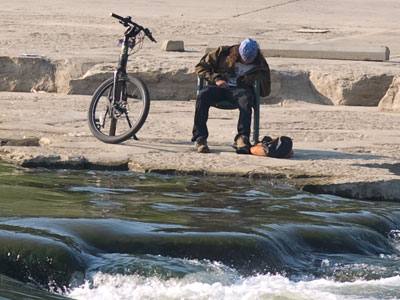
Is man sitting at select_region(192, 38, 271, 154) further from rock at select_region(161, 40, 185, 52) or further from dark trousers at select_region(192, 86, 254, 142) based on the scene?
rock at select_region(161, 40, 185, 52)

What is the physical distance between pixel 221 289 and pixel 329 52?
28.4 ft

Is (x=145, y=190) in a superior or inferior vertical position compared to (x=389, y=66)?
inferior

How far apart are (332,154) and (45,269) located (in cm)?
410

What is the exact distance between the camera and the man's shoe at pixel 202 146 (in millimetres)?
9578

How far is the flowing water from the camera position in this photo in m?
6.20

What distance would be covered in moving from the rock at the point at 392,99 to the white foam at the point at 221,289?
593cm

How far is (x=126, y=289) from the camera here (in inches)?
242

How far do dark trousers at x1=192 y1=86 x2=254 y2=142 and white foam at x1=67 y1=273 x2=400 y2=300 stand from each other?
10.6ft

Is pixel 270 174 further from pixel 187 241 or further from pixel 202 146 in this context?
pixel 187 241

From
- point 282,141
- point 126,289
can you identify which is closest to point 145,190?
point 282,141

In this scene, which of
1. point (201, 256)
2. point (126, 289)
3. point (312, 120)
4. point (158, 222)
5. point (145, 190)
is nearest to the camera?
point (126, 289)

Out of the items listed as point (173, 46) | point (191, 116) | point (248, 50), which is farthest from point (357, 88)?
point (248, 50)

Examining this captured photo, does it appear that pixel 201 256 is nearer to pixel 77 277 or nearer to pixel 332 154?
pixel 77 277

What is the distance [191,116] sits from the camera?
1184 cm
